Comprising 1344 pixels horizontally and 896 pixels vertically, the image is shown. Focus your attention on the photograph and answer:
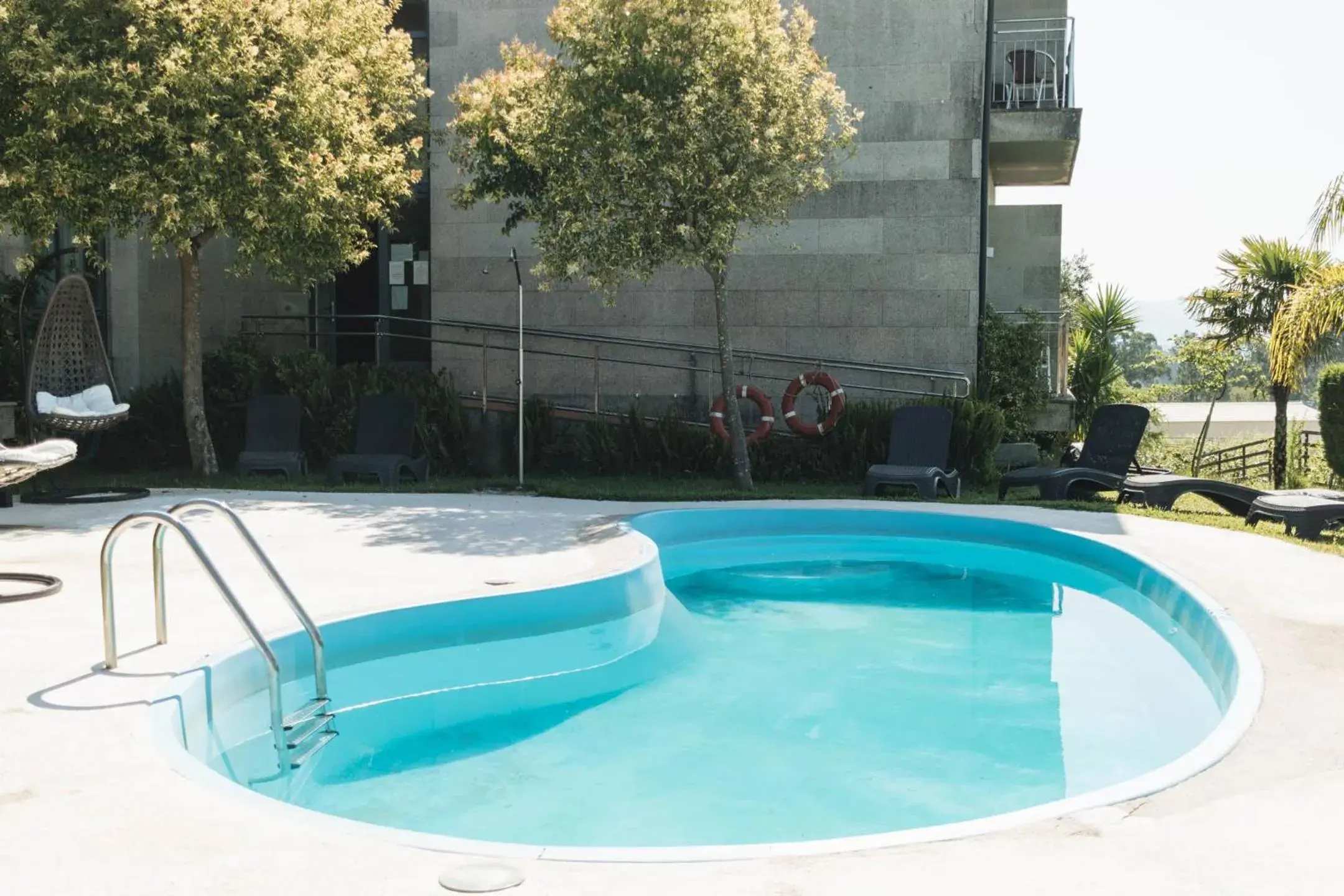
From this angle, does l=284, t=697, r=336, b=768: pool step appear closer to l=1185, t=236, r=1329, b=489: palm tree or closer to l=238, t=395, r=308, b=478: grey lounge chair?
l=238, t=395, r=308, b=478: grey lounge chair

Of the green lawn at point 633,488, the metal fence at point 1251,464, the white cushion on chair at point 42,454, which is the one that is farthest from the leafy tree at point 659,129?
the metal fence at point 1251,464

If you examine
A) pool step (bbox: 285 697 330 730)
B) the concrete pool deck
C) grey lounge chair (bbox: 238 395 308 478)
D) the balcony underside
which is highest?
the balcony underside

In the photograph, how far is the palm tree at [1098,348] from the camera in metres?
17.3

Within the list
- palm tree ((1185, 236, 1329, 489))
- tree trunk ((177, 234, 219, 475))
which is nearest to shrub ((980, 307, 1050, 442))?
palm tree ((1185, 236, 1329, 489))

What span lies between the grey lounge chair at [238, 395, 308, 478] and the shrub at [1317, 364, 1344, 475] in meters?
11.5

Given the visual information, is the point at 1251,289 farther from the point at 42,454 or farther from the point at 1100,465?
the point at 42,454

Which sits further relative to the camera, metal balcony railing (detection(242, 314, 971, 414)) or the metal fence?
the metal fence

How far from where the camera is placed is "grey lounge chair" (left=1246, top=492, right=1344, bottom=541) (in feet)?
29.5

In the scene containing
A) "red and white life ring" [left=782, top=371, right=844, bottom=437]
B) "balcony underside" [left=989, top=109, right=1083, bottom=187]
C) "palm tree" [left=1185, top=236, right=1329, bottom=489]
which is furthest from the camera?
"palm tree" [left=1185, top=236, right=1329, bottom=489]

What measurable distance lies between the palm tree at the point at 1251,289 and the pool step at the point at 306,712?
16.7 metres

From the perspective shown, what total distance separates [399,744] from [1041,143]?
11.4 meters

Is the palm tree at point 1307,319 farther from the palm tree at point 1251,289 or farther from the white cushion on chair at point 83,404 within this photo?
the white cushion on chair at point 83,404

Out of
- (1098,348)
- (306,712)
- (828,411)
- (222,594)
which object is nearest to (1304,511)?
(828,411)

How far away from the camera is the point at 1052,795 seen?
15.4 feet
